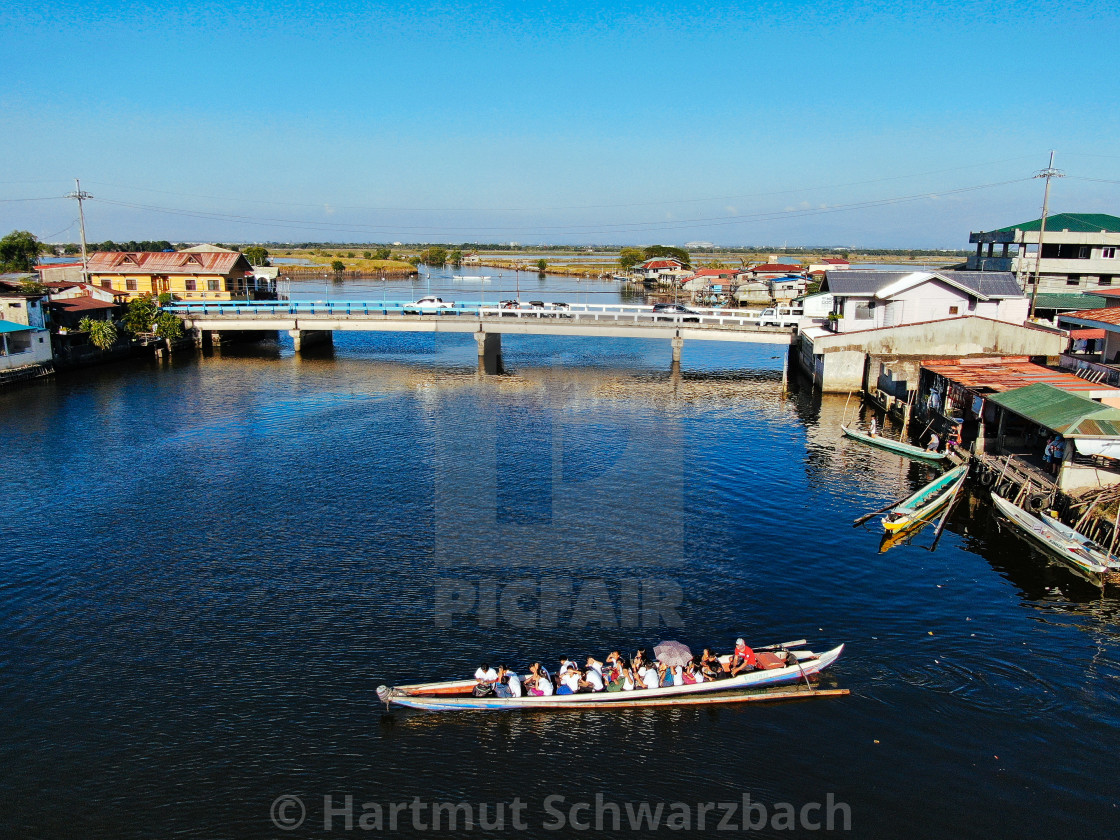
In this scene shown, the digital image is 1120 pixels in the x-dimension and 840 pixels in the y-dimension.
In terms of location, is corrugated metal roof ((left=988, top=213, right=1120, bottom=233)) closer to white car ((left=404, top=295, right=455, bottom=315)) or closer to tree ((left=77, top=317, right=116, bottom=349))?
white car ((left=404, top=295, right=455, bottom=315))

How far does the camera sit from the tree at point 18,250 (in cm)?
14425

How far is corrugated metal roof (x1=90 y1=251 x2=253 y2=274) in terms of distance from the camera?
323ft

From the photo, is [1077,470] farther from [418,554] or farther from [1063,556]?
[418,554]

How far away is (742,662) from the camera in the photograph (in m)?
24.1

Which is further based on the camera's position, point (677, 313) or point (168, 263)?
point (168, 263)

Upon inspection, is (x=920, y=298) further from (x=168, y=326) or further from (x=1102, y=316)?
(x=168, y=326)

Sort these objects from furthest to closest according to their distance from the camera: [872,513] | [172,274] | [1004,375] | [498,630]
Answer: [172,274] < [1004,375] < [872,513] < [498,630]

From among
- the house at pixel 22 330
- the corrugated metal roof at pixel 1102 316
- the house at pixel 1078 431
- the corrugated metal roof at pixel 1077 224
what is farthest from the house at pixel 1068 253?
the house at pixel 22 330

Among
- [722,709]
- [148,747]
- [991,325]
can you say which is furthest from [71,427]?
[991,325]

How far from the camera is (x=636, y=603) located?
96.1 feet

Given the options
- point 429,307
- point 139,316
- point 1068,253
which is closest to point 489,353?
point 429,307

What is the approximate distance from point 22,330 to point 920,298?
8210 cm

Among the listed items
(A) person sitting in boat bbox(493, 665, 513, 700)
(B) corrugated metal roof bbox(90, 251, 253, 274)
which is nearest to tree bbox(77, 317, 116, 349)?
(B) corrugated metal roof bbox(90, 251, 253, 274)

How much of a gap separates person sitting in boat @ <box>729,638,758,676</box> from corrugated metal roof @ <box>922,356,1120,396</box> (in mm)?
30172
